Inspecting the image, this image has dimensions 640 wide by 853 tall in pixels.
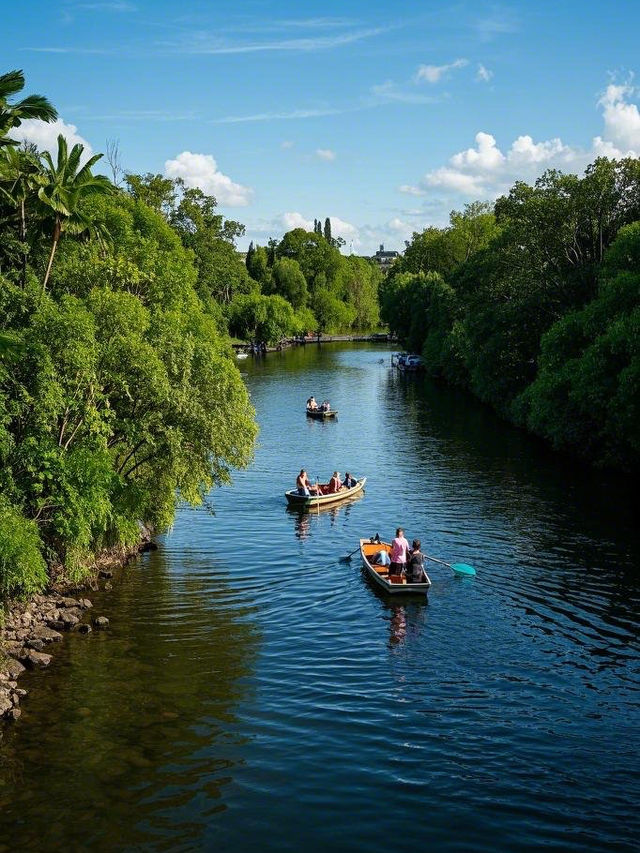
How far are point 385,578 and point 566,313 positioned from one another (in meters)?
40.3

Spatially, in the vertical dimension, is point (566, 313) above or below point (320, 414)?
above

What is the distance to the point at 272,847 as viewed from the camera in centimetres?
1739

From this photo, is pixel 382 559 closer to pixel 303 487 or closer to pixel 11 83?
pixel 303 487

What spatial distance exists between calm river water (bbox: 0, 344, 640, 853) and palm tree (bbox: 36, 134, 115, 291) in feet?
49.2

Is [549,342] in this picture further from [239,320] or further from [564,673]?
[239,320]

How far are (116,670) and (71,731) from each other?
3824 mm

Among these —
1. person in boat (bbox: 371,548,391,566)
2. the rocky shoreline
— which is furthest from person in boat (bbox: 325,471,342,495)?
the rocky shoreline

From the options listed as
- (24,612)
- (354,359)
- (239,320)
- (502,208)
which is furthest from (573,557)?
(239,320)

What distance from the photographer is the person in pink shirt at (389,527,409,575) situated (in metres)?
34.2

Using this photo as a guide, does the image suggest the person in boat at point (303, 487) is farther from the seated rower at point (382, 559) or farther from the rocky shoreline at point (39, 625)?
the rocky shoreline at point (39, 625)

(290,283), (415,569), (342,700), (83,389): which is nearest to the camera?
(342,700)

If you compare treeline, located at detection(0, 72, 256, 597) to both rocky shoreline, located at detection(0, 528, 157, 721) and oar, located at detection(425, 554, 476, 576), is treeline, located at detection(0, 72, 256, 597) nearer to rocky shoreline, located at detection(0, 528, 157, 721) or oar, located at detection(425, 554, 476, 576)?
rocky shoreline, located at detection(0, 528, 157, 721)

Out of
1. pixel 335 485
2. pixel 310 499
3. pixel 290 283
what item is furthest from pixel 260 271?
pixel 310 499

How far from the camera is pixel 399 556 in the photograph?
113 ft
